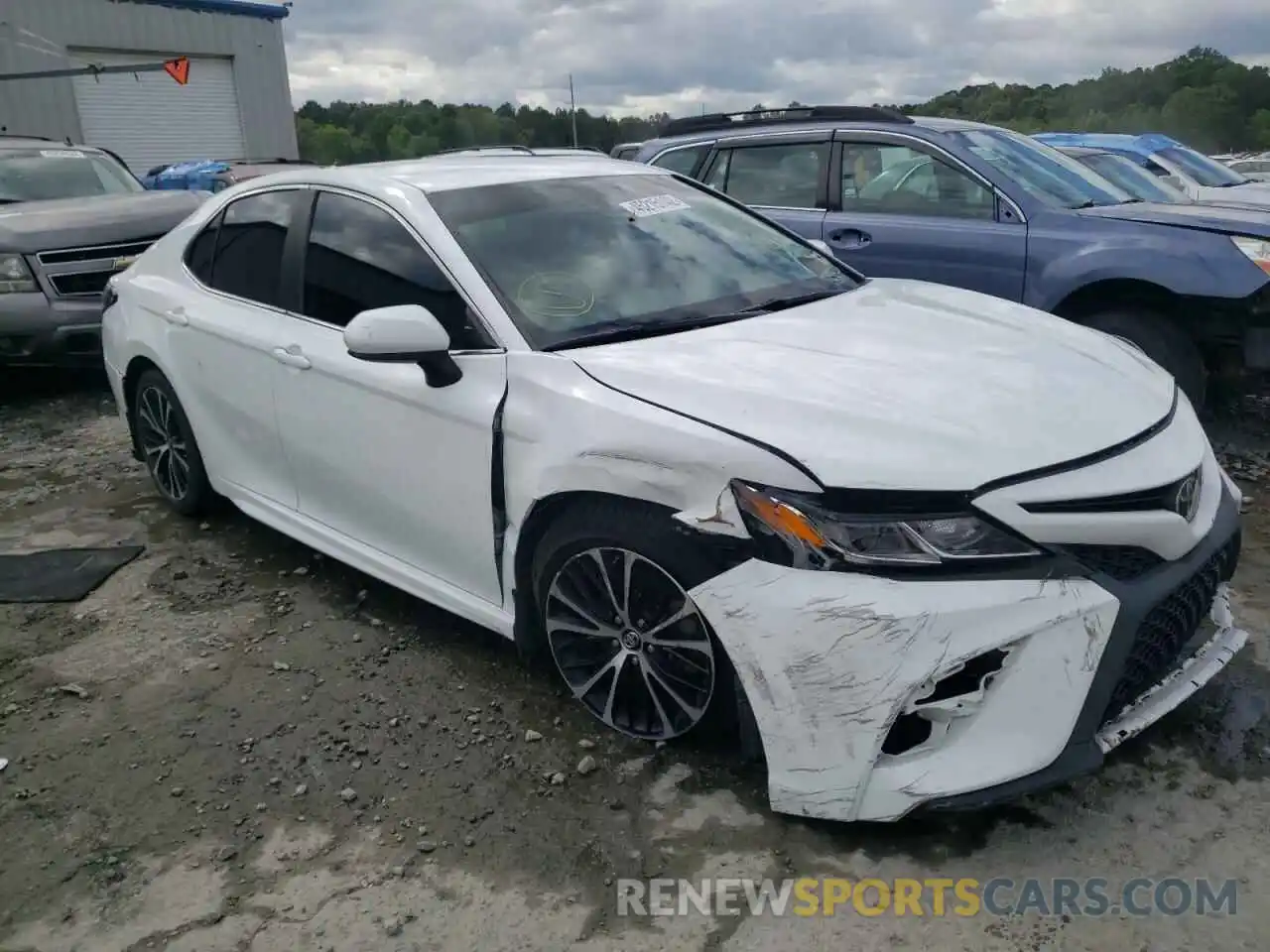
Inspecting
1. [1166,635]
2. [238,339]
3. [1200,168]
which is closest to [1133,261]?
[1166,635]

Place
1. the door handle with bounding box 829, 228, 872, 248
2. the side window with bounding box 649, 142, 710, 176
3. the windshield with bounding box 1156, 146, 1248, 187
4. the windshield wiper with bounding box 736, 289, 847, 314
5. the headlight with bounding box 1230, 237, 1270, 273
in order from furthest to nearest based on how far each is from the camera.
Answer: the windshield with bounding box 1156, 146, 1248, 187
the side window with bounding box 649, 142, 710, 176
the door handle with bounding box 829, 228, 872, 248
the headlight with bounding box 1230, 237, 1270, 273
the windshield wiper with bounding box 736, 289, 847, 314

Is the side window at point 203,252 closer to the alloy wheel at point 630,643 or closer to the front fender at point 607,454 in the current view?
the front fender at point 607,454

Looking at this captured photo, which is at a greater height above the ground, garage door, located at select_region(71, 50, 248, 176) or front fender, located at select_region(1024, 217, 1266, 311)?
garage door, located at select_region(71, 50, 248, 176)

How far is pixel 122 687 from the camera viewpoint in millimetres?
3389

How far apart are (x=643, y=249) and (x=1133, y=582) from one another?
70.1 inches

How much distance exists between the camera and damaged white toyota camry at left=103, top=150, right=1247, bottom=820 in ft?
7.27

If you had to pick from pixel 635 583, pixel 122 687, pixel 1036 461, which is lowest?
pixel 122 687

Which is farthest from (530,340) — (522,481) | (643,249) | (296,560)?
(296,560)

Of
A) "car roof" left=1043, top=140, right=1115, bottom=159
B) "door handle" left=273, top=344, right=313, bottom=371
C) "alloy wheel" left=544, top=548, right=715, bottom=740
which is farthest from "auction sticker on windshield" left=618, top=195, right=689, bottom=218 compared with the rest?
"car roof" left=1043, top=140, right=1115, bottom=159

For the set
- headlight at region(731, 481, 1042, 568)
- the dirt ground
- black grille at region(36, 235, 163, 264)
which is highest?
black grille at region(36, 235, 163, 264)

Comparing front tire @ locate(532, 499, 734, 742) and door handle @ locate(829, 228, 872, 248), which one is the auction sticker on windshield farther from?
door handle @ locate(829, 228, 872, 248)

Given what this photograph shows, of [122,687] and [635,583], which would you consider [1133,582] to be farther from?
[122,687]

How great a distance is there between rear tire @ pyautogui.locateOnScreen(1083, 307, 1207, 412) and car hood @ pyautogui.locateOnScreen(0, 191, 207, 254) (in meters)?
6.40

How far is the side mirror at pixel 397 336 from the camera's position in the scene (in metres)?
2.82
